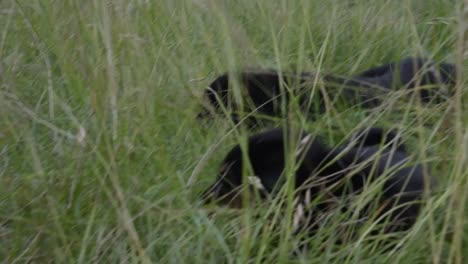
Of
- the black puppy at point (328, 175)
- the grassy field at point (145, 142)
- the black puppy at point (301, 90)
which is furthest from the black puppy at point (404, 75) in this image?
the black puppy at point (328, 175)

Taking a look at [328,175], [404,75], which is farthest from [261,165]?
[404,75]

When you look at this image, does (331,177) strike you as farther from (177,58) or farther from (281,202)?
(177,58)

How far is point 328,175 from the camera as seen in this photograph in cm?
147

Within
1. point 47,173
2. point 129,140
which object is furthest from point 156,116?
point 47,173

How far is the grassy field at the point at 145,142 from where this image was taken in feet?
4.38

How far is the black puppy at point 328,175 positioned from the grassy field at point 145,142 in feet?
0.15

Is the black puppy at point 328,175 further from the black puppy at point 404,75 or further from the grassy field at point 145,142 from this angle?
the black puppy at point 404,75

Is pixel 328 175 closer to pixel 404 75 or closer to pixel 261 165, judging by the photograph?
pixel 261 165

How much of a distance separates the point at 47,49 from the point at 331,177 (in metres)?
0.93

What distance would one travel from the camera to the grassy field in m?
1.33

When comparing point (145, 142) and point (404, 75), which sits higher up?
point (145, 142)

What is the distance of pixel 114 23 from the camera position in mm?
1861

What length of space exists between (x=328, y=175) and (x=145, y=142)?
1.32 ft

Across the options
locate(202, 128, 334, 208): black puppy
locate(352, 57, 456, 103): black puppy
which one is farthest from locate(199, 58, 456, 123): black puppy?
locate(202, 128, 334, 208): black puppy
